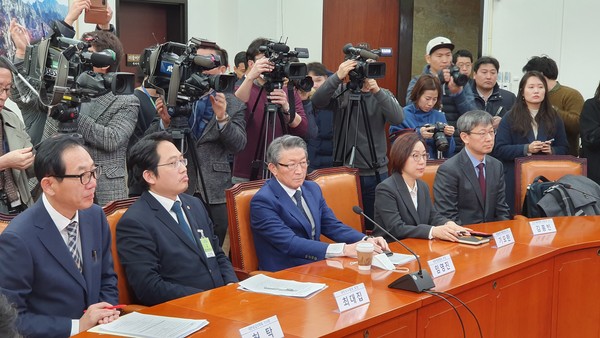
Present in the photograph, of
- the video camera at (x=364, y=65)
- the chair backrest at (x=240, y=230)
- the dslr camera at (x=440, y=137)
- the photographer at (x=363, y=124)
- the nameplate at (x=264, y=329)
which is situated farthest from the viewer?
the dslr camera at (x=440, y=137)

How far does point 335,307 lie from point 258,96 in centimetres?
199

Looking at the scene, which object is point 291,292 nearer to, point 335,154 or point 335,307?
point 335,307

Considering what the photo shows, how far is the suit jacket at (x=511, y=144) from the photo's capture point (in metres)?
4.77

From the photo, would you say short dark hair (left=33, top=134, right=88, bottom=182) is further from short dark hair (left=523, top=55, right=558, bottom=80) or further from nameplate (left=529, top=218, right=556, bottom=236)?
short dark hair (left=523, top=55, right=558, bottom=80)

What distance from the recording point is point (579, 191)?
420cm

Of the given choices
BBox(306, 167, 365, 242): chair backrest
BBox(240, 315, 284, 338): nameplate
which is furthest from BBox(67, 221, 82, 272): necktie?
BBox(306, 167, 365, 242): chair backrest

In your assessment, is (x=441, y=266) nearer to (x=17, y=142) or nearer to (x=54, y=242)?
(x=54, y=242)

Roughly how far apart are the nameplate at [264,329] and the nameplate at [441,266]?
0.90m

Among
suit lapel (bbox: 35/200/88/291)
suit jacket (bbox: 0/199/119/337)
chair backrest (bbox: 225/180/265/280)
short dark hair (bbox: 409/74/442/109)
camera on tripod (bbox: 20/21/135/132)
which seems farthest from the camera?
short dark hair (bbox: 409/74/442/109)

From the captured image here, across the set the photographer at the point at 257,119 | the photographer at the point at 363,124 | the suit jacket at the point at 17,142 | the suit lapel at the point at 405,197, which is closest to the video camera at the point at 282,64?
the photographer at the point at 257,119

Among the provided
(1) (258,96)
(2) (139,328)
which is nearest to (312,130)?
(1) (258,96)

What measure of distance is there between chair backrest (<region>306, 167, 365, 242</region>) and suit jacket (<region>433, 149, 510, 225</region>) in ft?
1.55

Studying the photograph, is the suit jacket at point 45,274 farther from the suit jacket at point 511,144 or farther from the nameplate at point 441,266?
the suit jacket at point 511,144

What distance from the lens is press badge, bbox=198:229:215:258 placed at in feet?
9.78
